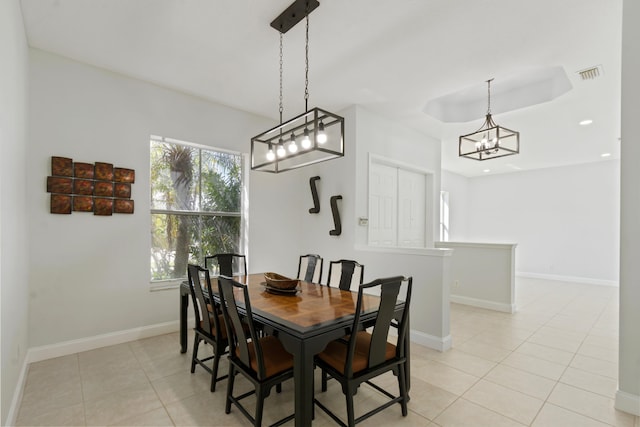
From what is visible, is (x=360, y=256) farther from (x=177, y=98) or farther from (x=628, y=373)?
(x=177, y=98)

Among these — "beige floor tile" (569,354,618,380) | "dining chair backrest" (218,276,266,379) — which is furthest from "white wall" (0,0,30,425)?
"beige floor tile" (569,354,618,380)

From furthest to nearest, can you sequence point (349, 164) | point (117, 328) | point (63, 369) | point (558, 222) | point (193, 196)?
point (558, 222)
point (349, 164)
point (193, 196)
point (117, 328)
point (63, 369)

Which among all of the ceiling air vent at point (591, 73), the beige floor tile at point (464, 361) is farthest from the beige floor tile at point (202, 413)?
the ceiling air vent at point (591, 73)

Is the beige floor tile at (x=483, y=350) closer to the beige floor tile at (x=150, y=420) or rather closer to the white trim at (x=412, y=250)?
the white trim at (x=412, y=250)

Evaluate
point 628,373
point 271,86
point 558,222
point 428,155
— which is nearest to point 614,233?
point 558,222

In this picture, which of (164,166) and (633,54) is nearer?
(633,54)

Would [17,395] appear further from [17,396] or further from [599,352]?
[599,352]

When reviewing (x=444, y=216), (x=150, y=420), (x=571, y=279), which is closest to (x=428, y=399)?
(x=150, y=420)

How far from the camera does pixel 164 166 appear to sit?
3898 millimetres

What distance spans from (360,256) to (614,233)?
6717 mm

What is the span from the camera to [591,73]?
3.33 meters

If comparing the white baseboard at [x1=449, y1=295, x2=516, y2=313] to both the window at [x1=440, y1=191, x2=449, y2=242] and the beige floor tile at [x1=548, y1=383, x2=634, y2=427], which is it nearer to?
the beige floor tile at [x1=548, y1=383, x2=634, y2=427]

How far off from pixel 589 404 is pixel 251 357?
8.20ft

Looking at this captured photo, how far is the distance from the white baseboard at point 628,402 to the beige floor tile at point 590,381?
0.22m
